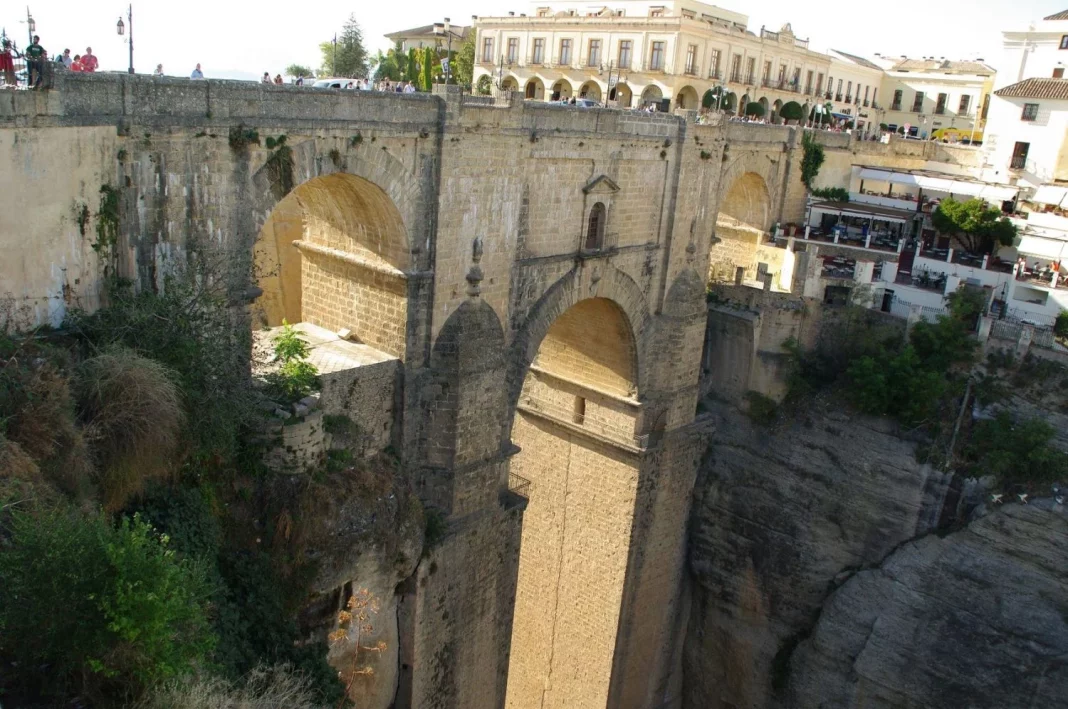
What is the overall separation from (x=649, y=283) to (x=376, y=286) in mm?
6634

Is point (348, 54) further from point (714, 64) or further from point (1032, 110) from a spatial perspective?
point (1032, 110)

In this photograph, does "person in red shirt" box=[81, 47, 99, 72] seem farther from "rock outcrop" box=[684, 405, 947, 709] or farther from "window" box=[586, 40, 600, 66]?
"window" box=[586, 40, 600, 66]

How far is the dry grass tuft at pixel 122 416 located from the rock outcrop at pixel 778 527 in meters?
13.9

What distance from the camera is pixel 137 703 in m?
7.14

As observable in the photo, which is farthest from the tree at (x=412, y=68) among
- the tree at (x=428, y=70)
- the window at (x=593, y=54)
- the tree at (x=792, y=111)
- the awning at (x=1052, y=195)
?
the awning at (x=1052, y=195)

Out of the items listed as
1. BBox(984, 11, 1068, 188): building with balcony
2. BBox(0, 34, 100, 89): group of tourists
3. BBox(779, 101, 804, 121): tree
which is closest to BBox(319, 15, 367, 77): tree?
BBox(779, 101, 804, 121): tree

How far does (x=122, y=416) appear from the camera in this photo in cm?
900

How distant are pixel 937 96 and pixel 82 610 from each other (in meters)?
41.8

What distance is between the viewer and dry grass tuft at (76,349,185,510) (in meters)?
8.95

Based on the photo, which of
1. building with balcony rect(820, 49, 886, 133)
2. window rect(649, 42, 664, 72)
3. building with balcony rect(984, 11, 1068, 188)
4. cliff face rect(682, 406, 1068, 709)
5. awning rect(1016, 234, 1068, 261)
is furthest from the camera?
building with balcony rect(820, 49, 886, 133)

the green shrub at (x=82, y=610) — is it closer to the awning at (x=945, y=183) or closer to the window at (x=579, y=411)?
the window at (x=579, y=411)

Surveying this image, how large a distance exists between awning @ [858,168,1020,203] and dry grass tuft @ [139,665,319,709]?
70.4ft

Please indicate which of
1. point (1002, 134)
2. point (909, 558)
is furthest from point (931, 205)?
point (909, 558)

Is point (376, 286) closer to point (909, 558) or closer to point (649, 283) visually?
point (649, 283)
